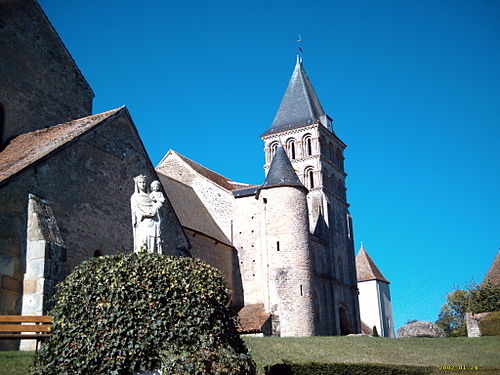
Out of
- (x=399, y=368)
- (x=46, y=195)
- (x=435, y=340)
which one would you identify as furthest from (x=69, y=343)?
(x=435, y=340)

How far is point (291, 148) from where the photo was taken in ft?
141

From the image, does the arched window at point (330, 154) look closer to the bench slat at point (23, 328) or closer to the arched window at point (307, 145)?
the arched window at point (307, 145)

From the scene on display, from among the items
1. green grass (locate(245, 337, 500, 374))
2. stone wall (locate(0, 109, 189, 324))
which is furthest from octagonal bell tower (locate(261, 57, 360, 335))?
stone wall (locate(0, 109, 189, 324))

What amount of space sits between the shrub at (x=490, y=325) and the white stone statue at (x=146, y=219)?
18935 mm

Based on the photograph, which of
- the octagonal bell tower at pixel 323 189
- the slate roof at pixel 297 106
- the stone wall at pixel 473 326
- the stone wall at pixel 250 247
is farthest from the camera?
the slate roof at pixel 297 106

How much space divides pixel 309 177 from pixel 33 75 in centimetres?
2637

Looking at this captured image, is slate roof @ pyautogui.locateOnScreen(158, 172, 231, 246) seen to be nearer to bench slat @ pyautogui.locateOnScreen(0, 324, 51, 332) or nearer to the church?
the church

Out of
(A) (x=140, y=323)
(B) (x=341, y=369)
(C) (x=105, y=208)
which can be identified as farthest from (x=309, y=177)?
(A) (x=140, y=323)

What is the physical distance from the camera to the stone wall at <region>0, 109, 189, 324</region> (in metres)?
12.2

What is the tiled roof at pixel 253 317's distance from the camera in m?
27.1

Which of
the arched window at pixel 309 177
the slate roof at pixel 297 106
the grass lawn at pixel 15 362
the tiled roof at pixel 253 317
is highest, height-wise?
the slate roof at pixel 297 106

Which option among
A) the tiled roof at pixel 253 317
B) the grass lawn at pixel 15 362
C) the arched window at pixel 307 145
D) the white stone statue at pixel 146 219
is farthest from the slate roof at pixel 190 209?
the grass lawn at pixel 15 362

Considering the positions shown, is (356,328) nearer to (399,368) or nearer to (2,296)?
(399,368)

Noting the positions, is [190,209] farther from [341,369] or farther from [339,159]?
[341,369]
